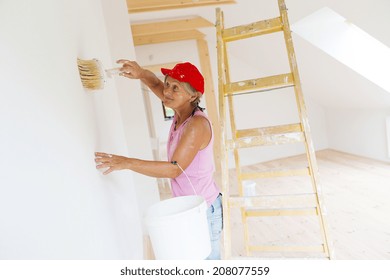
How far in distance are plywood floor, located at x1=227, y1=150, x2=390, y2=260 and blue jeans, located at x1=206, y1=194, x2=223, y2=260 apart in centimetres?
69

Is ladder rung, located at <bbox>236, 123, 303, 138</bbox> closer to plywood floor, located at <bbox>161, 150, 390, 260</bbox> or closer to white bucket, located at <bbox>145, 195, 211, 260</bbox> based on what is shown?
plywood floor, located at <bbox>161, 150, 390, 260</bbox>

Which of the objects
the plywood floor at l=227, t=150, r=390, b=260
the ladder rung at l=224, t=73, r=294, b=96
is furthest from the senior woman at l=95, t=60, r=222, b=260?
the plywood floor at l=227, t=150, r=390, b=260

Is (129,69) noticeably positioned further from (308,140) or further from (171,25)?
(171,25)

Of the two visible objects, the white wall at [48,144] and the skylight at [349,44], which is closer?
the white wall at [48,144]

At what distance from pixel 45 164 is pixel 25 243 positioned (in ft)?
0.70

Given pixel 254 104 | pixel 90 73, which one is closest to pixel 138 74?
pixel 90 73

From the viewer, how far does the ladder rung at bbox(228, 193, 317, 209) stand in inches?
64.2

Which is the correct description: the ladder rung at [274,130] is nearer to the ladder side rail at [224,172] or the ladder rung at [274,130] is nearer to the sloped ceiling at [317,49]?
the ladder side rail at [224,172]

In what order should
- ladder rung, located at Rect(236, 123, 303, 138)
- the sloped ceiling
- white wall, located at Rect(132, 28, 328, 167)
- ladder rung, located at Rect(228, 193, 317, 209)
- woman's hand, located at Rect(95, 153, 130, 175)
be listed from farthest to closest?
1. white wall, located at Rect(132, 28, 328, 167)
2. the sloped ceiling
3. ladder rung, located at Rect(236, 123, 303, 138)
4. ladder rung, located at Rect(228, 193, 317, 209)
5. woman's hand, located at Rect(95, 153, 130, 175)

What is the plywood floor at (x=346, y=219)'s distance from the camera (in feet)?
8.36

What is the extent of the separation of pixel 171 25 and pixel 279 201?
353 cm

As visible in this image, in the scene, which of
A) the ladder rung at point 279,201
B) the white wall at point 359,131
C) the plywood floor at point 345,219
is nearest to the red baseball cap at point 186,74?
the ladder rung at point 279,201

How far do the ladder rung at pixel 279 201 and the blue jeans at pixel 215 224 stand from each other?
83 mm

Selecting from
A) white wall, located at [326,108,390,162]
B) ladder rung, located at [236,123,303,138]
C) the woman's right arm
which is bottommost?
white wall, located at [326,108,390,162]
